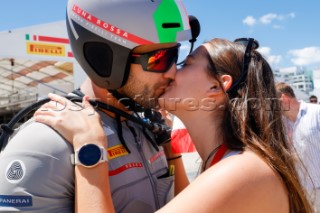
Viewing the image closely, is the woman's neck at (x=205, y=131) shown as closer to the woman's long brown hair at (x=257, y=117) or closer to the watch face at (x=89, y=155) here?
the woman's long brown hair at (x=257, y=117)

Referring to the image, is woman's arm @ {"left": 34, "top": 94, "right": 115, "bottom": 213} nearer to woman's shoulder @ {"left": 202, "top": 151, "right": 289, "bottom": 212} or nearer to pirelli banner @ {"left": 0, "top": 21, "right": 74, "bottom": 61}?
woman's shoulder @ {"left": 202, "top": 151, "right": 289, "bottom": 212}

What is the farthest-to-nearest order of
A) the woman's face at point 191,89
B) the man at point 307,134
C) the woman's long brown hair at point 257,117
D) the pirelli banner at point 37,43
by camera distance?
the pirelli banner at point 37,43, the man at point 307,134, the woman's face at point 191,89, the woman's long brown hair at point 257,117

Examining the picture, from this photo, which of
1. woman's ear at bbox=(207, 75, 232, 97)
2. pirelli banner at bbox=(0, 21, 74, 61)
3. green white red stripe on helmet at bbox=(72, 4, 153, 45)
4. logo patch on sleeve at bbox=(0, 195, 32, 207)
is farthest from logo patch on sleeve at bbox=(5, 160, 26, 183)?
pirelli banner at bbox=(0, 21, 74, 61)

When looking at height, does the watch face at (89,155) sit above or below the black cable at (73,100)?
below

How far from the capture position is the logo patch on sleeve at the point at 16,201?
128cm

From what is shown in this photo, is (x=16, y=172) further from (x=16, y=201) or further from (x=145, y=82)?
(x=145, y=82)

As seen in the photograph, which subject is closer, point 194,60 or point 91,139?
point 91,139

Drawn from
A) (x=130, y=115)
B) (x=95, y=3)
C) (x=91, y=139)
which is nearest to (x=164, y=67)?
(x=130, y=115)

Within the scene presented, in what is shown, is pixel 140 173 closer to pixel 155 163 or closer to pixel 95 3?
pixel 155 163

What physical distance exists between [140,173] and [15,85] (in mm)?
15693

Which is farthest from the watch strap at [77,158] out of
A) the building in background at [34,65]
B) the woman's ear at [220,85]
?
the building in background at [34,65]

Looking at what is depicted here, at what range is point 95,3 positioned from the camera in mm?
1694

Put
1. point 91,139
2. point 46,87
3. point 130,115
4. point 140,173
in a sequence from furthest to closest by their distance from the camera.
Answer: point 46,87, point 130,115, point 140,173, point 91,139

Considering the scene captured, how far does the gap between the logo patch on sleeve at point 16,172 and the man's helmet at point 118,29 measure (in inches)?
23.9
